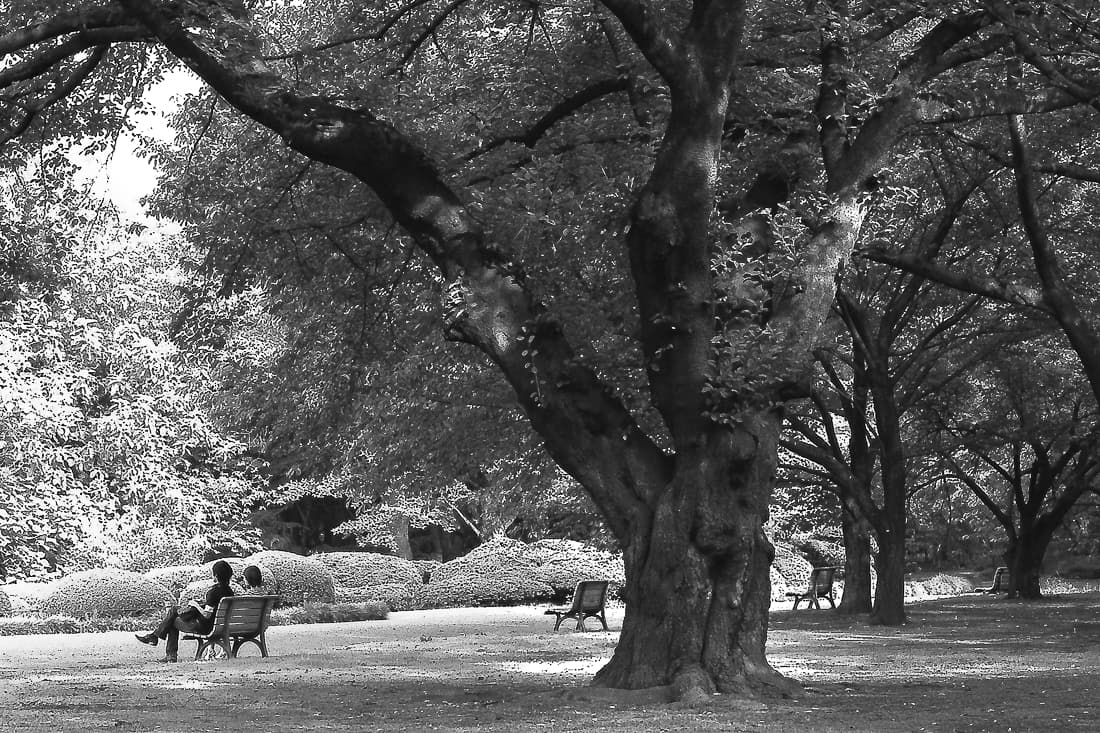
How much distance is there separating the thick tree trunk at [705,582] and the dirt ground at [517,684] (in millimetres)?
348

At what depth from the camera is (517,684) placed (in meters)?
13.4

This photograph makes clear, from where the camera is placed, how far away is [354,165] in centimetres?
1178

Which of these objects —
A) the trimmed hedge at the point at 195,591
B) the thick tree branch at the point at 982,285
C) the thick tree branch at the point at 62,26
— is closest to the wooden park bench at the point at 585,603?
the trimmed hedge at the point at 195,591

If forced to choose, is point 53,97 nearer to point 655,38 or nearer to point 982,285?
point 655,38

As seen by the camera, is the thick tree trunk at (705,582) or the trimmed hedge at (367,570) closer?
the thick tree trunk at (705,582)

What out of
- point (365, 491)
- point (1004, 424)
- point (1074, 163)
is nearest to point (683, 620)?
point (1074, 163)

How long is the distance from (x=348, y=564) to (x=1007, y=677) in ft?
77.4

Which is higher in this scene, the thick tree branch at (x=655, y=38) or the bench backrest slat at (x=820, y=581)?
the thick tree branch at (x=655, y=38)

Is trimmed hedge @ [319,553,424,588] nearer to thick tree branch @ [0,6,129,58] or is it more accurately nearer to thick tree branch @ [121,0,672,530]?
thick tree branch @ [121,0,672,530]

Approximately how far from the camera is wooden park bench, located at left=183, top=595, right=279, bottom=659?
1703 centimetres

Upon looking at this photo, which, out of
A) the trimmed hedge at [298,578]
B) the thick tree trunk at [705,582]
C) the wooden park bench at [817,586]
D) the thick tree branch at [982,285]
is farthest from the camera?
the wooden park bench at [817,586]

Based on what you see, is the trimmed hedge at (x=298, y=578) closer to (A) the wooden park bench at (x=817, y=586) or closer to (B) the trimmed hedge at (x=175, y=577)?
(B) the trimmed hedge at (x=175, y=577)

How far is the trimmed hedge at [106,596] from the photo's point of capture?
2847 cm

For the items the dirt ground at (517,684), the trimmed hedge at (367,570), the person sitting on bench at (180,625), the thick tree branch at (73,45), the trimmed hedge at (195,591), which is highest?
the thick tree branch at (73,45)
